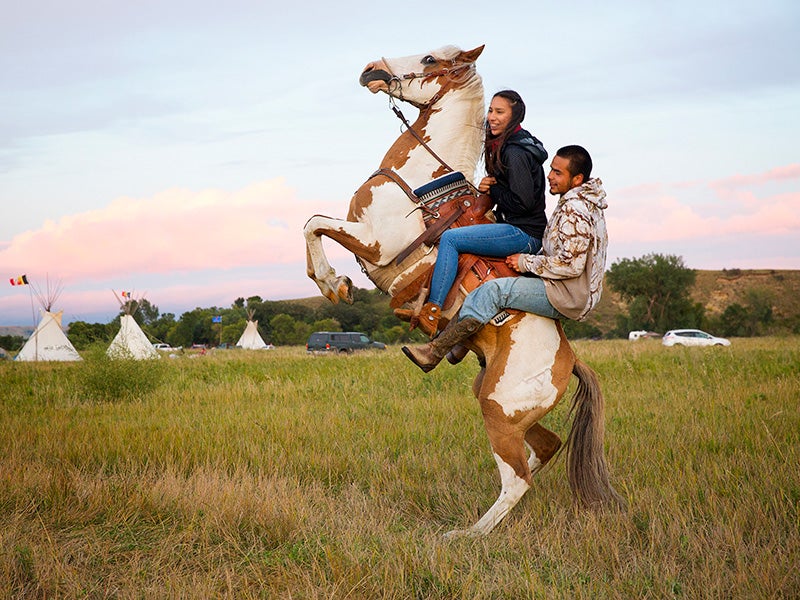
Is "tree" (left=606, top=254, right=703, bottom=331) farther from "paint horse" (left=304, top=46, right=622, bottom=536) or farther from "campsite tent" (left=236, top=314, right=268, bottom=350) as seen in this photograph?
"paint horse" (left=304, top=46, right=622, bottom=536)

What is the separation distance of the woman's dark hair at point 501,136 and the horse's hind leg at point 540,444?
2.08 metres

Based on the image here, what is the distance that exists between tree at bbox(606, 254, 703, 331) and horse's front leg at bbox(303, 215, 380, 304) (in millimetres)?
62628

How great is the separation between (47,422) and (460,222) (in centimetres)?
701

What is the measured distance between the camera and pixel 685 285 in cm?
6519

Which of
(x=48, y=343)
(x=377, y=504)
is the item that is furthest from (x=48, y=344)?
(x=377, y=504)

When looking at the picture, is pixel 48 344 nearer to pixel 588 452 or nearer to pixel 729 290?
pixel 588 452

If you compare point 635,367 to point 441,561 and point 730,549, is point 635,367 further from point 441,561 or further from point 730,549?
point 441,561

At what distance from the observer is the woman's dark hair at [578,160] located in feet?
16.3

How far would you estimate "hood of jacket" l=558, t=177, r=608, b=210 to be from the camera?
4879 mm

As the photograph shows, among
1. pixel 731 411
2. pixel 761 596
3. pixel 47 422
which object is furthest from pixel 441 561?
pixel 47 422

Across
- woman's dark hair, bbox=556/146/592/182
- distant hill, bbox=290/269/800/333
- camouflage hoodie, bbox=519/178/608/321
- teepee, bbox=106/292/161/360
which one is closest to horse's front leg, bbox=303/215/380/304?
camouflage hoodie, bbox=519/178/608/321

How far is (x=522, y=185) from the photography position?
4.94 metres

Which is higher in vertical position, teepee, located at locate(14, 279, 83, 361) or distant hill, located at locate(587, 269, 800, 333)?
teepee, located at locate(14, 279, 83, 361)

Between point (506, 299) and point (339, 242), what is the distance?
4.22ft
